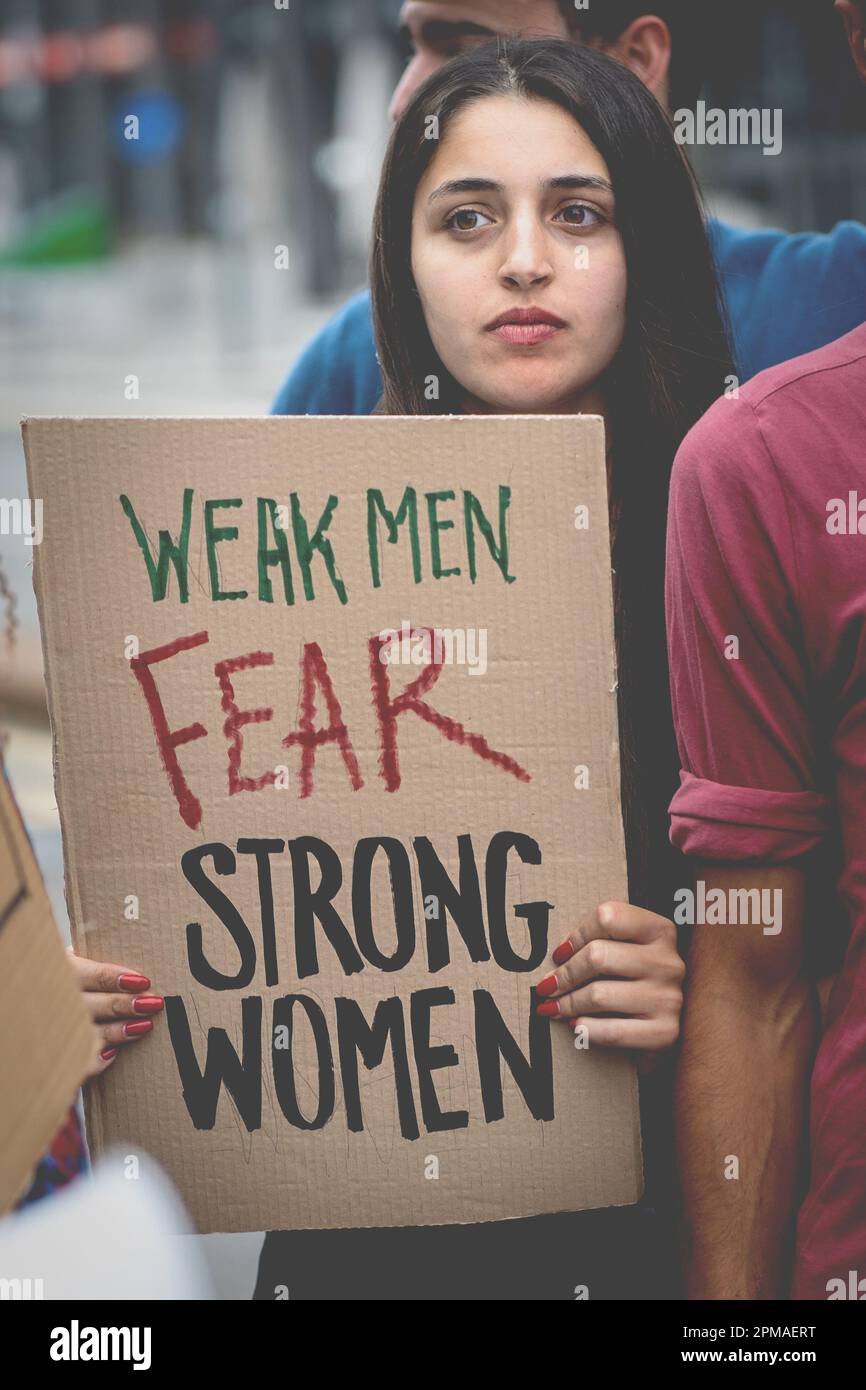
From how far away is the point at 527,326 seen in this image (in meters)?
1.84

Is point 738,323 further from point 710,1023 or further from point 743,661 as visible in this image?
point 710,1023

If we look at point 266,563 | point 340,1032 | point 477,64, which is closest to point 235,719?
point 266,563

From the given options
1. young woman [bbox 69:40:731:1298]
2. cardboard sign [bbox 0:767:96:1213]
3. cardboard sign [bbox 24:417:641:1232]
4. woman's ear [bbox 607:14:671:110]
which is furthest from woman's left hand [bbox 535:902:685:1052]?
woman's ear [bbox 607:14:671:110]

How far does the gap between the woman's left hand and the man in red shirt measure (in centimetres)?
5

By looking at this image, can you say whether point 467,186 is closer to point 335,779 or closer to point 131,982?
point 335,779

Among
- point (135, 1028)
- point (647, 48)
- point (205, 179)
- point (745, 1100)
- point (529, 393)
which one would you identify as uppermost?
point (205, 179)

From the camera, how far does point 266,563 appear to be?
Result: 66.2 inches

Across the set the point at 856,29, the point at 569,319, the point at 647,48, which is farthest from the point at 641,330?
the point at 647,48

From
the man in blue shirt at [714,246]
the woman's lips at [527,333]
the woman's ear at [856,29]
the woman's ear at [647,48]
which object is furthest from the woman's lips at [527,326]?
the woman's ear at [647,48]

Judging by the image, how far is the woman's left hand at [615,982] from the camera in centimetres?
170

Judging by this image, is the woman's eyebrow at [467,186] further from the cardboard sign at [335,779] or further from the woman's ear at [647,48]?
the woman's ear at [647,48]

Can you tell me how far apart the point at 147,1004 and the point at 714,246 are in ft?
4.39

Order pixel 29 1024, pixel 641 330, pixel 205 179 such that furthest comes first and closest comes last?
pixel 205 179, pixel 641 330, pixel 29 1024

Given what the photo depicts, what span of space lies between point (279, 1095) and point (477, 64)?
1.18 m
